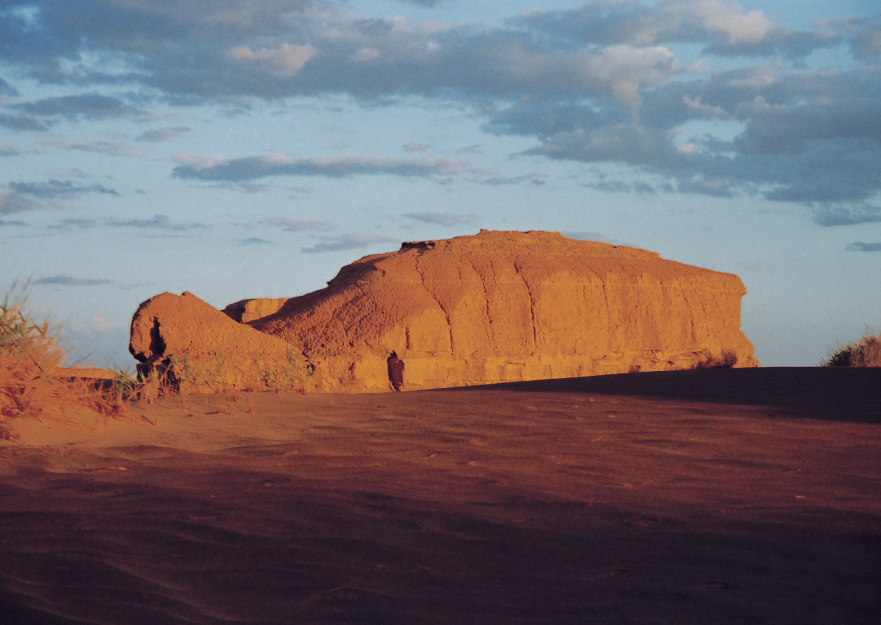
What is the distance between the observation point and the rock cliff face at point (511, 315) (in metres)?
19.2

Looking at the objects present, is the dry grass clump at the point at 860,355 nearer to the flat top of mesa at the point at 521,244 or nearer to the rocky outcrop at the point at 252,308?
the flat top of mesa at the point at 521,244

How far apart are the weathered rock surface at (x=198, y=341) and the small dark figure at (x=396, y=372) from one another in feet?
14.9

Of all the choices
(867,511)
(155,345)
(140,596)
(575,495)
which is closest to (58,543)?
(140,596)

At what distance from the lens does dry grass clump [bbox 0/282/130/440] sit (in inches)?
228

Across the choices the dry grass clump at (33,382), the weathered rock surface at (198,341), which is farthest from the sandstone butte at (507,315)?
the dry grass clump at (33,382)

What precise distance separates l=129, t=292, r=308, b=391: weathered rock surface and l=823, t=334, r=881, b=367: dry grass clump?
11.5 metres

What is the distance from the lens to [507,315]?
21750 millimetres

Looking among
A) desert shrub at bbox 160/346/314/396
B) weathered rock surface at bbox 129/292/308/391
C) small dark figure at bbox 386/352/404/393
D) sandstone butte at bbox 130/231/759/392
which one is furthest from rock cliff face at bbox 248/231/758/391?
desert shrub at bbox 160/346/314/396

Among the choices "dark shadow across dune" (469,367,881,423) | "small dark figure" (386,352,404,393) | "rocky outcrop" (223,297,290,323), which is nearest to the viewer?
"dark shadow across dune" (469,367,881,423)

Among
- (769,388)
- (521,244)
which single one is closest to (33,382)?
(769,388)

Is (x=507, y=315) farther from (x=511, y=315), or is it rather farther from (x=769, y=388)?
(x=769, y=388)

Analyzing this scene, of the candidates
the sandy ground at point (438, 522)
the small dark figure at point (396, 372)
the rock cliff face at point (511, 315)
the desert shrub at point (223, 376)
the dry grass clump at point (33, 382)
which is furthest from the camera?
the rock cliff face at point (511, 315)

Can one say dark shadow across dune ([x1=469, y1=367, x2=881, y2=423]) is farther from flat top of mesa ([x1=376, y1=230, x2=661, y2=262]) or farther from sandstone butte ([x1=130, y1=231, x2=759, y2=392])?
flat top of mesa ([x1=376, y1=230, x2=661, y2=262])

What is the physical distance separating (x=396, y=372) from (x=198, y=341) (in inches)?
245
